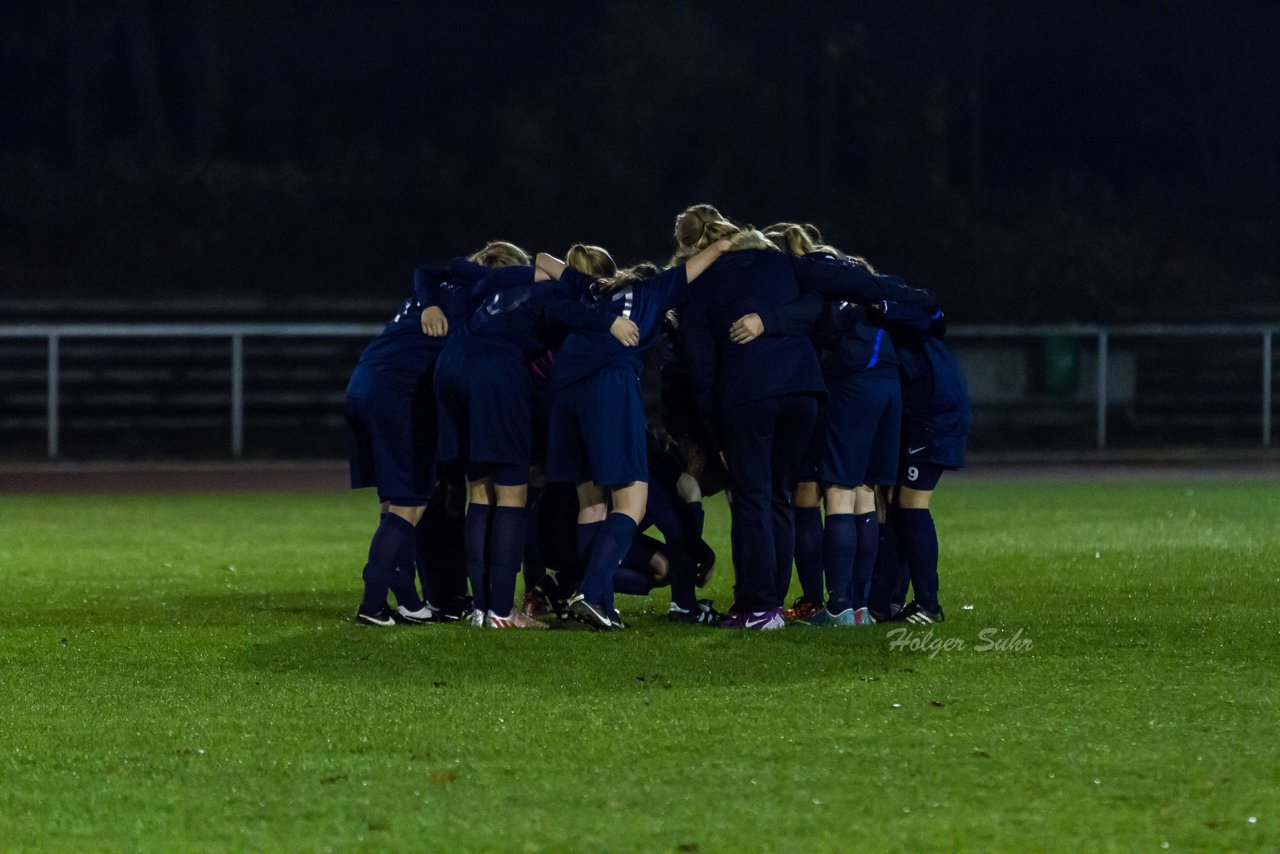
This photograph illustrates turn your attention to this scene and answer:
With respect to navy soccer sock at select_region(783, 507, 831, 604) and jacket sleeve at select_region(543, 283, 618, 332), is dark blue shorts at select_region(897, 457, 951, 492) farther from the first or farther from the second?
jacket sleeve at select_region(543, 283, 618, 332)

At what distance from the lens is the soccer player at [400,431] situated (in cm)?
825

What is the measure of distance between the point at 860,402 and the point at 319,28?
28.7 meters

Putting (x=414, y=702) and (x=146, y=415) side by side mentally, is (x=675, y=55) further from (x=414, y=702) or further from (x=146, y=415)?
(x=414, y=702)

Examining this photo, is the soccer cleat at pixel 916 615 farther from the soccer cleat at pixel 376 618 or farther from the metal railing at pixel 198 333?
the metal railing at pixel 198 333

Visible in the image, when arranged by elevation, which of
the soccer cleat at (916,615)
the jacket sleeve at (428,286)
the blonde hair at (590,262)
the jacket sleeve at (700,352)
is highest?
the blonde hair at (590,262)

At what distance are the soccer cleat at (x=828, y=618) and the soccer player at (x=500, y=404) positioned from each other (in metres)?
1.20

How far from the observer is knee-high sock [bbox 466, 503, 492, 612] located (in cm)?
822

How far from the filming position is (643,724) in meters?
5.80

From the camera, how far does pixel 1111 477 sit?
61.7 ft

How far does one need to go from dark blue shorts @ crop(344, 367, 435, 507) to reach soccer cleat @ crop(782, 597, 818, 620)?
1.74 metres

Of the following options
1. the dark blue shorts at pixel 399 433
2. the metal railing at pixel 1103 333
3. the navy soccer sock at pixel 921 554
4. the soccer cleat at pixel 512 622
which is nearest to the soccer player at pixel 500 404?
the soccer cleat at pixel 512 622

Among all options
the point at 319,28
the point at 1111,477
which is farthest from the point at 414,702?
the point at 319,28

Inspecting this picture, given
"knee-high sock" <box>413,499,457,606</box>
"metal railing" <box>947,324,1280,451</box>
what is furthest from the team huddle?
"metal railing" <box>947,324,1280,451</box>

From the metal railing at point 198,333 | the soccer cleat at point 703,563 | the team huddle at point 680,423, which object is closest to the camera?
the team huddle at point 680,423
